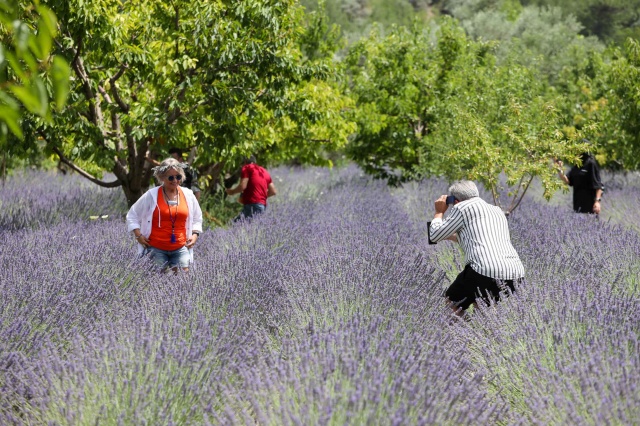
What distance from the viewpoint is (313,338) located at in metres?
2.96

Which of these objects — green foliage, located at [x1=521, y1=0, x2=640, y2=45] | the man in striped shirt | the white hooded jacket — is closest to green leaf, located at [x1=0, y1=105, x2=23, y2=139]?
the man in striped shirt

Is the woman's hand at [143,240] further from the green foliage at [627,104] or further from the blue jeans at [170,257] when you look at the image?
the green foliage at [627,104]

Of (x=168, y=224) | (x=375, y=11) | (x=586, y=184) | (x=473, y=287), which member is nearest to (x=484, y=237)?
(x=473, y=287)

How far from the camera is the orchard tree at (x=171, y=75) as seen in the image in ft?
23.4

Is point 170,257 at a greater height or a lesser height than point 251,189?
greater

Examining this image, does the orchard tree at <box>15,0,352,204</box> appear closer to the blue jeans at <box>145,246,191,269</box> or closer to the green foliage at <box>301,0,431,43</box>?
the blue jeans at <box>145,246,191,269</box>

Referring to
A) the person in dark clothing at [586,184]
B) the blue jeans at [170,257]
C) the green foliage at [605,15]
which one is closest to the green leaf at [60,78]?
the blue jeans at [170,257]

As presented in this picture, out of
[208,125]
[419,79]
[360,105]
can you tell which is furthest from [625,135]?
[208,125]

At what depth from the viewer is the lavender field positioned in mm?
2549

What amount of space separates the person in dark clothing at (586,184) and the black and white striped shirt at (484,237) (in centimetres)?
396

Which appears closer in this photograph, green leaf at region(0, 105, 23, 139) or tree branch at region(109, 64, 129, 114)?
green leaf at region(0, 105, 23, 139)

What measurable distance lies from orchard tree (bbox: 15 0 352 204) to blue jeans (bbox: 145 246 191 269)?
2.37 m

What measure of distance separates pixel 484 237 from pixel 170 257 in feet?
8.06

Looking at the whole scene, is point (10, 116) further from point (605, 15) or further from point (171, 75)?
point (605, 15)
